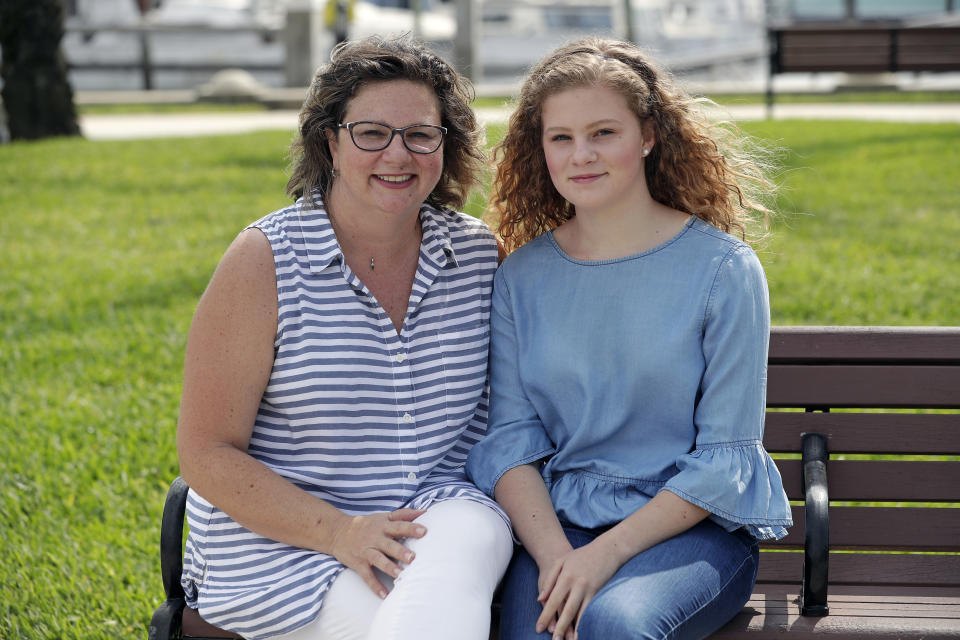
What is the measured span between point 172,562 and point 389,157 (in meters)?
1.08

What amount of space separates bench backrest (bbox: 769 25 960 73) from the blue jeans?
41.8ft

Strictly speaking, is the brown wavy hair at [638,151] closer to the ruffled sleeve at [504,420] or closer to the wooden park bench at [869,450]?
the ruffled sleeve at [504,420]

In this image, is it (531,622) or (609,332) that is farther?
(609,332)

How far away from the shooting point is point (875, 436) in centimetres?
297

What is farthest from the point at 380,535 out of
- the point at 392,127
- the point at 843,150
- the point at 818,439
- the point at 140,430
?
the point at 843,150

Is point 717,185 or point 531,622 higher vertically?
point 717,185

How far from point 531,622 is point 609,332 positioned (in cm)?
70

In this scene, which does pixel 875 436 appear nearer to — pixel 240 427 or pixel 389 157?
pixel 389 157

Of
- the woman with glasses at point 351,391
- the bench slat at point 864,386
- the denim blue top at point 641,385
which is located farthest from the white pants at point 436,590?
the bench slat at point 864,386

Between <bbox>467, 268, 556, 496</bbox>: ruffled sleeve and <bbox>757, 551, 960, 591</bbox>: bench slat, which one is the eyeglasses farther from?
<bbox>757, 551, 960, 591</bbox>: bench slat

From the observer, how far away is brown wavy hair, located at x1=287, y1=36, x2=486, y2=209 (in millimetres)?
2746

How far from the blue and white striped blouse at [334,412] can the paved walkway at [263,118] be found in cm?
1142

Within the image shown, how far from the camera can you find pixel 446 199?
3.10 meters

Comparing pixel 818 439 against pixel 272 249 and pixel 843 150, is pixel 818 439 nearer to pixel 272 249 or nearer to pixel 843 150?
pixel 272 249
